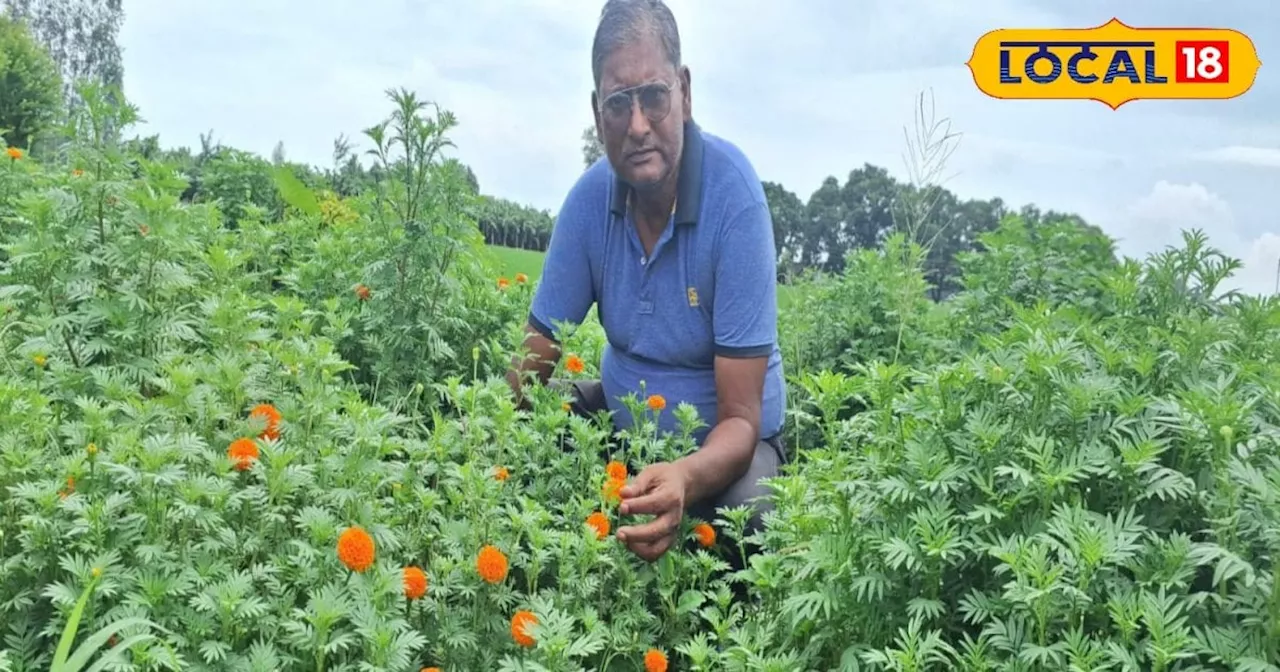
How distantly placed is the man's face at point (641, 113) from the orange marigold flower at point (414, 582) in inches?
54.6

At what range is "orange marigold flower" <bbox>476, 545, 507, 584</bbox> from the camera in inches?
73.4

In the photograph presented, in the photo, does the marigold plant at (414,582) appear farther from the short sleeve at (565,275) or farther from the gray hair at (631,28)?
the gray hair at (631,28)

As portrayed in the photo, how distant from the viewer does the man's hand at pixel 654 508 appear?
2.18 m

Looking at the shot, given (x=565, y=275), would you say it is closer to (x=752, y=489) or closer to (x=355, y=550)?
(x=752, y=489)

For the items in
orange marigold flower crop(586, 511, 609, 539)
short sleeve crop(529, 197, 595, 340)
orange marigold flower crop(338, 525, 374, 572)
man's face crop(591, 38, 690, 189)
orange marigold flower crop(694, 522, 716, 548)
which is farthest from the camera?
short sleeve crop(529, 197, 595, 340)

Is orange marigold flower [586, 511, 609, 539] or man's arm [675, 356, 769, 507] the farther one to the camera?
man's arm [675, 356, 769, 507]

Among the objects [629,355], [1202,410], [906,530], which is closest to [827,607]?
[906,530]

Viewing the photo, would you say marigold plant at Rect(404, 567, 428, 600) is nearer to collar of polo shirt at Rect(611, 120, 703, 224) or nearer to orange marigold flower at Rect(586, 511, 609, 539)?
orange marigold flower at Rect(586, 511, 609, 539)

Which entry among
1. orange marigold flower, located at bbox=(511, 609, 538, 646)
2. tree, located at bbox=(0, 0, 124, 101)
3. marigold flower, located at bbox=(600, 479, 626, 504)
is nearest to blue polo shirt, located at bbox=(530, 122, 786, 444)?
marigold flower, located at bbox=(600, 479, 626, 504)

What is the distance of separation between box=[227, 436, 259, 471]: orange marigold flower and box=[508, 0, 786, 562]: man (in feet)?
3.23

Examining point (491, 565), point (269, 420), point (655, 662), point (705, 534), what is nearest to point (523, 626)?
point (491, 565)

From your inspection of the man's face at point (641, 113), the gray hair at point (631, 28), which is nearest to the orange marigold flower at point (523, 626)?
the man's face at point (641, 113)

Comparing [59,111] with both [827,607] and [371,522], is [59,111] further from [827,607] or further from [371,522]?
[827,607]

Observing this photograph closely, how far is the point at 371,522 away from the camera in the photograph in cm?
191
